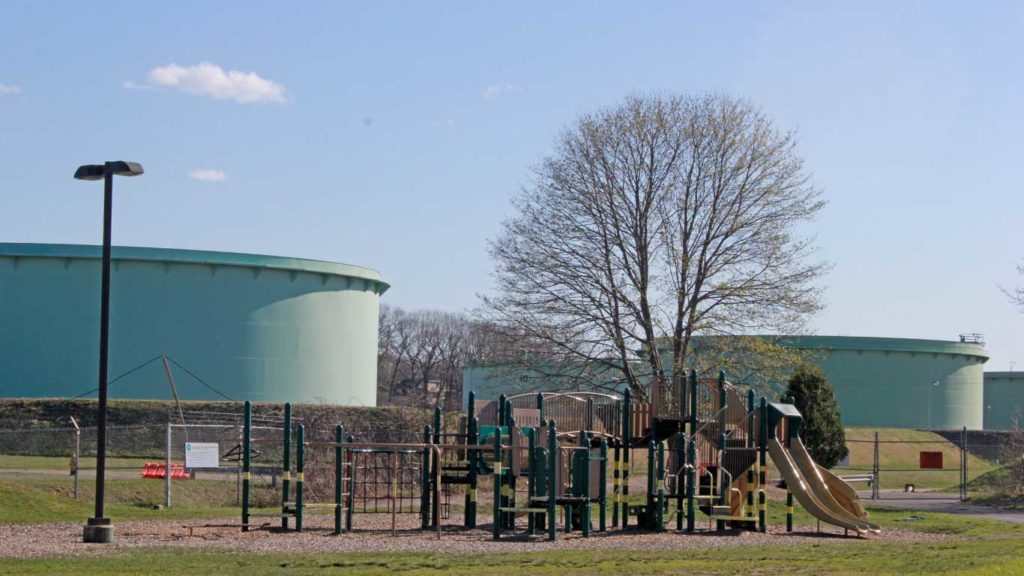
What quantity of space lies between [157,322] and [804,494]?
36.8m

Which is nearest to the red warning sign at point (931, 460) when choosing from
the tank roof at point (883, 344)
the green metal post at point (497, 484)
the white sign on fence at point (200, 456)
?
the tank roof at point (883, 344)

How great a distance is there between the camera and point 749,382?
41.4 meters

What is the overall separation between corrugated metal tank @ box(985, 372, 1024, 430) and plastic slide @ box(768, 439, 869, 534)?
68.1 m

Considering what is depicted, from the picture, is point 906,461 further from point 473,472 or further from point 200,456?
point 473,472

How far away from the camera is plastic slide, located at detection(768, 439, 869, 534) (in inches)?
968

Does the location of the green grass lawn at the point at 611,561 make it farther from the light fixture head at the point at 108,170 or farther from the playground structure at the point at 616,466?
the light fixture head at the point at 108,170

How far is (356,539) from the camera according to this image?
21781 millimetres

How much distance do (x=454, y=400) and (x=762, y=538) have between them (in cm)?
9042

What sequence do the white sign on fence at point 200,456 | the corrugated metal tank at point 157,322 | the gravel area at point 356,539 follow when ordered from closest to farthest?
the gravel area at point 356,539 < the white sign on fence at point 200,456 < the corrugated metal tank at point 157,322

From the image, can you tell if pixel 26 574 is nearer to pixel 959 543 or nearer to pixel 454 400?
pixel 959 543

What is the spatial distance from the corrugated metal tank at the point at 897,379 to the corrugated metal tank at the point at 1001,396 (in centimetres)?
1247

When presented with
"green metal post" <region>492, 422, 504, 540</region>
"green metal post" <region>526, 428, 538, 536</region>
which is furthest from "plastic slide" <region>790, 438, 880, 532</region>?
"green metal post" <region>492, 422, 504, 540</region>

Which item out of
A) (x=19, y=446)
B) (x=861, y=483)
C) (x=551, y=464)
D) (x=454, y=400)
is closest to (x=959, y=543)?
(x=551, y=464)

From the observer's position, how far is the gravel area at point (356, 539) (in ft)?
65.1
